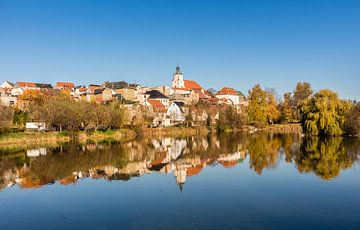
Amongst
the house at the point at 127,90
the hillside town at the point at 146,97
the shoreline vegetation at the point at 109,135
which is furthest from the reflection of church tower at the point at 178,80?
the shoreline vegetation at the point at 109,135

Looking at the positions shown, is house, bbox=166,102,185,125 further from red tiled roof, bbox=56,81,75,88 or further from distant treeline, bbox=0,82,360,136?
red tiled roof, bbox=56,81,75,88

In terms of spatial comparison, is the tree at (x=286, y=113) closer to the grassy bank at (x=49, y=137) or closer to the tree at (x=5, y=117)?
the grassy bank at (x=49, y=137)

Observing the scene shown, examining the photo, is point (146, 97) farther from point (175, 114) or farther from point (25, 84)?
point (25, 84)

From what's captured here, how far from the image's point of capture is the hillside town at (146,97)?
239 feet

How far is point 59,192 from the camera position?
1834 centimetres

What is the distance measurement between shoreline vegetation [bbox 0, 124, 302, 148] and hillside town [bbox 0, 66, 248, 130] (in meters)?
4.27

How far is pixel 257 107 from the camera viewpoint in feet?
242

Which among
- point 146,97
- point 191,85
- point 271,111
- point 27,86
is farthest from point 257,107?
point 27,86

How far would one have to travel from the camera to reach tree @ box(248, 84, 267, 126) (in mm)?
73750

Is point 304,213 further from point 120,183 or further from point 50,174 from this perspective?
point 50,174

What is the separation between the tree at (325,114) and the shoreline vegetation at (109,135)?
70.4ft

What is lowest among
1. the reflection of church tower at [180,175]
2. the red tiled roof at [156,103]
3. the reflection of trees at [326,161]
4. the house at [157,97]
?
the reflection of church tower at [180,175]

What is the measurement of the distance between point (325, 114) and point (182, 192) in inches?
1436

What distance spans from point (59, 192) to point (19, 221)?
5060mm
